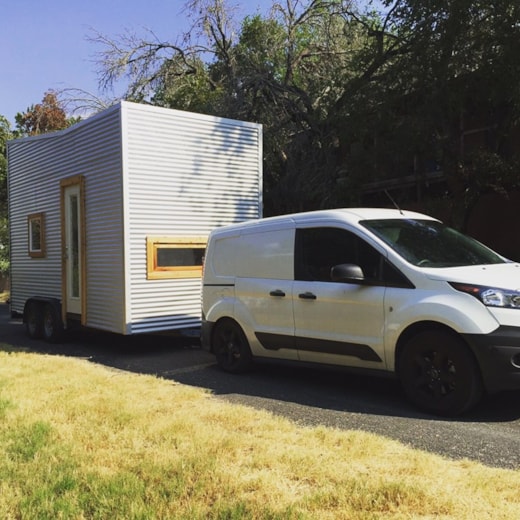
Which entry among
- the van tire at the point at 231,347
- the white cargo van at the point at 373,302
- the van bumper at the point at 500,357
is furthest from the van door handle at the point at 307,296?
the van bumper at the point at 500,357

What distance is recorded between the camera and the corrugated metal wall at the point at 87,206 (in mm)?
8719

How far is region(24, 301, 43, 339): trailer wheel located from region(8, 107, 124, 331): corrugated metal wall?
0.84 feet

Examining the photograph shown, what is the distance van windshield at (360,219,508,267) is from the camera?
5648mm

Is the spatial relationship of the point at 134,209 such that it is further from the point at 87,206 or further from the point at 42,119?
the point at 42,119

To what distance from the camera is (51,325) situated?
1044 centimetres

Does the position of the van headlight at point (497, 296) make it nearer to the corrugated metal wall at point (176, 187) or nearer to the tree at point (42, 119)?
the corrugated metal wall at point (176, 187)

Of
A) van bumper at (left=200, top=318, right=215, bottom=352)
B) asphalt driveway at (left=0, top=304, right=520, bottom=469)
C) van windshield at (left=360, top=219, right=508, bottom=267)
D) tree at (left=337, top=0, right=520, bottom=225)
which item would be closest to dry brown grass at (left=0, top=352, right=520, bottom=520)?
asphalt driveway at (left=0, top=304, right=520, bottom=469)

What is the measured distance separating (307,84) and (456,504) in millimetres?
15577

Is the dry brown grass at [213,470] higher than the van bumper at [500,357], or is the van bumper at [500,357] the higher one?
the van bumper at [500,357]

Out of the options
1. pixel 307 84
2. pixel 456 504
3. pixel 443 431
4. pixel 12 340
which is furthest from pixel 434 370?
pixel 307 84

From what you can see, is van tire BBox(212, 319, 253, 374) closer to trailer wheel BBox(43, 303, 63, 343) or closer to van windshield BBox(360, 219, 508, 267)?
van windshield BBox(360, 219, 508, 267)

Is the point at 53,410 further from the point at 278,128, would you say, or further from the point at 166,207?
the point at 278,128

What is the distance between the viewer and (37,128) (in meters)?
28.0

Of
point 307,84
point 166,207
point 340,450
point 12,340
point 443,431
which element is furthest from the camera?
point 307,84
